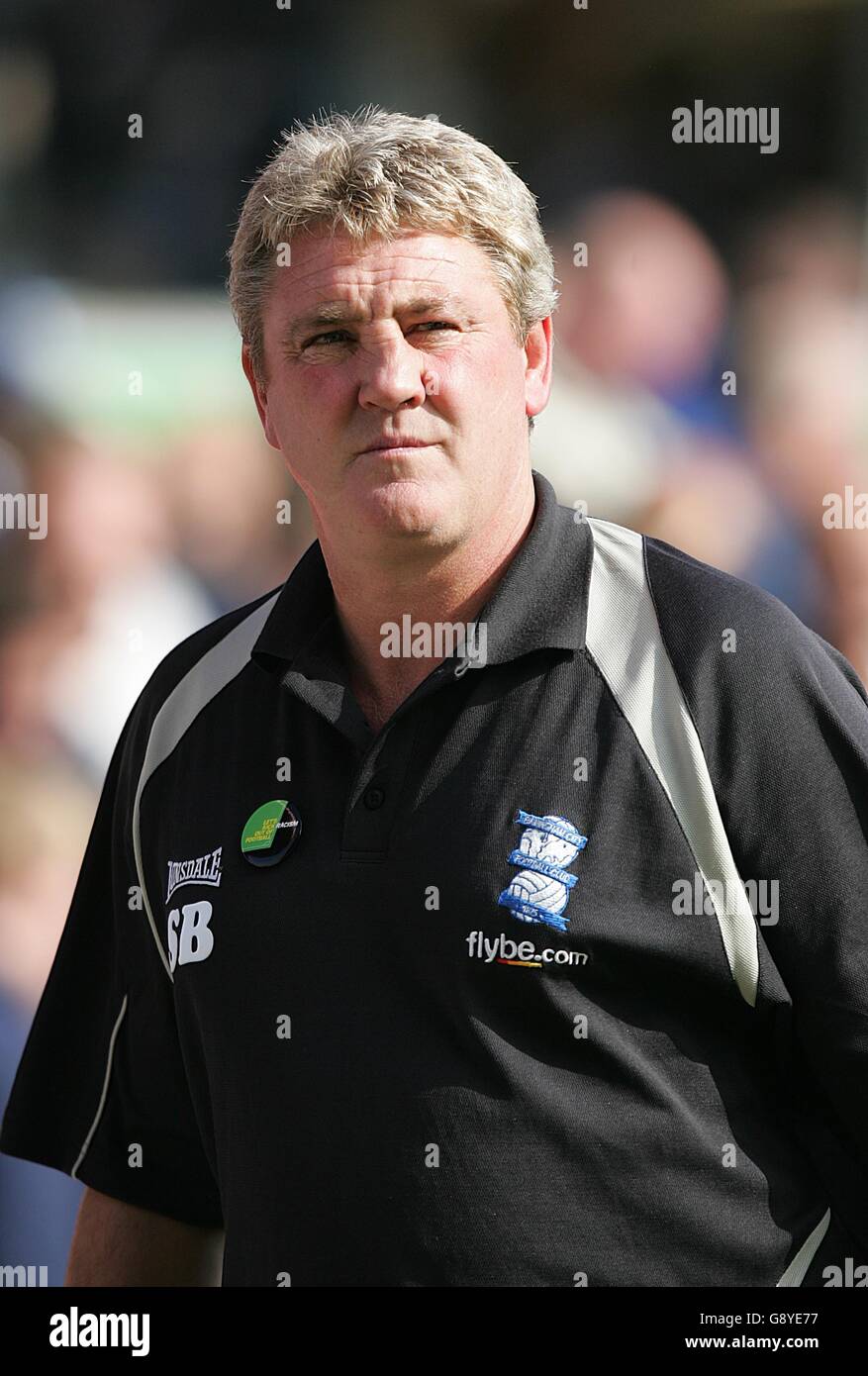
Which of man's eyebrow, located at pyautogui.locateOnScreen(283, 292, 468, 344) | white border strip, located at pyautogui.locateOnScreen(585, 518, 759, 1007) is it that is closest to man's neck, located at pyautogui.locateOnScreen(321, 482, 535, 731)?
white border strip, located at pyautogui.locateOnScreen(585, 518, 759, 1007)

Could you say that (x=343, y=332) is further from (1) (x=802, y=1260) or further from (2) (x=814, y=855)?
(1) (x=802, y=1260)

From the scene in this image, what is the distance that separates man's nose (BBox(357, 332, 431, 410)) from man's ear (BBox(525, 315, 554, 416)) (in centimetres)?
18

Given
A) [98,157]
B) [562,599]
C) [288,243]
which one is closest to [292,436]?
[288,243]

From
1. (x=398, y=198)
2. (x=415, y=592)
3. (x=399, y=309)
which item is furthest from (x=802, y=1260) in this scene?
(x=398, y=198)

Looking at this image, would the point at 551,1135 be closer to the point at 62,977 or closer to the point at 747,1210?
the point at 747,1210

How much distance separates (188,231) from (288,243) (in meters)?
1.27

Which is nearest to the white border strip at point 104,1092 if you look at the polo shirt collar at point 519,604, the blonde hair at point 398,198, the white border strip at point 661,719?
the polo shirt collar at point 519,604

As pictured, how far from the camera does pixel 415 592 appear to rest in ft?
4.92

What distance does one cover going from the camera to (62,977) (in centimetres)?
172

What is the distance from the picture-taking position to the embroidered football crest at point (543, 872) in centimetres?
130

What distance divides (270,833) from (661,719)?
1.35 feet

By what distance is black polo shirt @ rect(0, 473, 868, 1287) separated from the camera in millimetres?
1287

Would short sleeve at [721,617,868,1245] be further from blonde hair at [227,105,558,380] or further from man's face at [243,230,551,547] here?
blonde hair at [227,105,558,380]

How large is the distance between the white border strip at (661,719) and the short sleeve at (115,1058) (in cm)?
59
